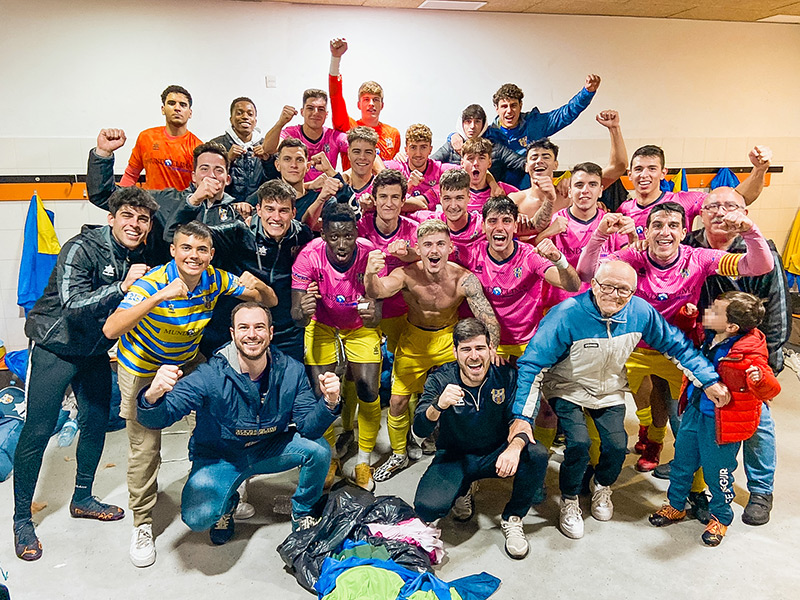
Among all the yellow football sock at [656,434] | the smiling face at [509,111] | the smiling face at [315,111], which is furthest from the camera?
the smiling face at [509,111]

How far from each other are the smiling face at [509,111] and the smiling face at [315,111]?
1.34 m

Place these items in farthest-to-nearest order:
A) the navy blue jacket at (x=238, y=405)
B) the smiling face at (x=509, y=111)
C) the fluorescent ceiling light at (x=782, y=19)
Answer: the fluorescent ceiling light at (x=782, y=19) < the smiling face at (x=509, y=111) < the navy blue jacket at (x=238, y=405)

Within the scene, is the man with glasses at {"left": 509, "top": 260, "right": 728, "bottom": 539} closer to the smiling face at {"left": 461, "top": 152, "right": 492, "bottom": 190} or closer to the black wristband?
the black wristband

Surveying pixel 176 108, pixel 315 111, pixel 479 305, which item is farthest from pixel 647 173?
pixel 176 108

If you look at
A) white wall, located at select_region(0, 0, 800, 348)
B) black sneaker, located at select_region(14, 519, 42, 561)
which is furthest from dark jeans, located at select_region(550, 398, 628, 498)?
white wall, located at select_region(0, 0, 800, 348)

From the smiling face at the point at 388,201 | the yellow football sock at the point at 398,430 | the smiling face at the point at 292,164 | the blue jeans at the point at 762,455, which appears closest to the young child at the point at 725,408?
the blue jeans at the point at 762,455

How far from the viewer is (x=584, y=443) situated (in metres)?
3.24

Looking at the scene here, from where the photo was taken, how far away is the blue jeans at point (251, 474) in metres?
3.04

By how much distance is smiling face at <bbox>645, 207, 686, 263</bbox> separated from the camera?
3.41 metres

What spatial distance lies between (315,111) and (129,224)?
1754 mm

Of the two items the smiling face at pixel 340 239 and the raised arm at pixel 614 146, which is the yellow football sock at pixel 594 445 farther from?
the raised arm at pixel 614 146

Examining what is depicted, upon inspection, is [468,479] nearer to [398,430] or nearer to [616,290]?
[398,430]

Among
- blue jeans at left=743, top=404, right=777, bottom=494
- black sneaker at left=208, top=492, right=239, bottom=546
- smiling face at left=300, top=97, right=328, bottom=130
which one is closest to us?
black sneaker at left=208, top=492, right=239, bottom=546

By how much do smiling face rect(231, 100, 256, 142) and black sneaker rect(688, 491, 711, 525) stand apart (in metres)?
3.74
